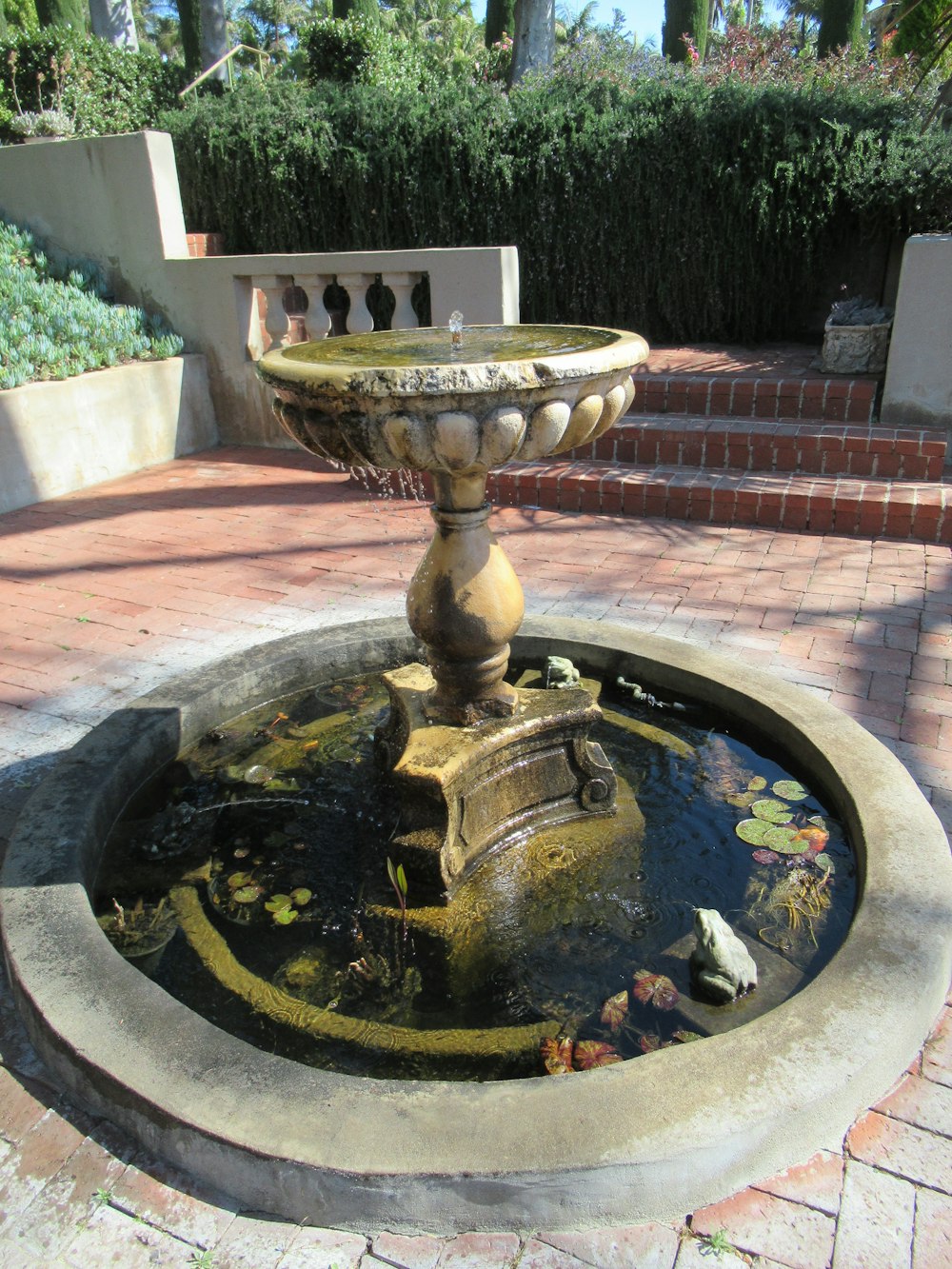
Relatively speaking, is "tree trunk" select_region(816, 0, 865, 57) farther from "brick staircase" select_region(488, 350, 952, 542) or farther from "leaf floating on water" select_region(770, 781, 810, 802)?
"leaf floating on water" select_region(770, 781, 810, 802)

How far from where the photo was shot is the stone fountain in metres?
1.66

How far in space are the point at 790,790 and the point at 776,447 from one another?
11.7ft

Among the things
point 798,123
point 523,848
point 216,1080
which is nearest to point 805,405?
point 798,123

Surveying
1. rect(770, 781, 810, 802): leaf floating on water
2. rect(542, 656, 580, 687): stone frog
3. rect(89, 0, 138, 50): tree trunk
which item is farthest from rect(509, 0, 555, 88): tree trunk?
rect(770, 781, 810, 802): leaf floating on water

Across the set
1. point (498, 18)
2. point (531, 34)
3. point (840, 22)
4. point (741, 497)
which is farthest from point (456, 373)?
point (840, 22)

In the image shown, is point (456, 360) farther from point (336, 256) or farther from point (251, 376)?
point (251, 376)

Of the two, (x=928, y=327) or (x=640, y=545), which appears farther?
(x=928, y=327)

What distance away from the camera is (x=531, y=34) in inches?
482

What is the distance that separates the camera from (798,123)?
7.27 m

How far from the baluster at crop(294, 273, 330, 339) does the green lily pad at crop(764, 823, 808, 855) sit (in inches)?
210

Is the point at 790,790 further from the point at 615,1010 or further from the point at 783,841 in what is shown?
the point at 615,1010

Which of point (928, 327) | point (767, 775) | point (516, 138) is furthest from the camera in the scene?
point (516, 138)

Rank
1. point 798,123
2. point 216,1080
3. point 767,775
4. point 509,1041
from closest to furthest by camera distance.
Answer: point 216,1080 → point 509,1041 → point 767,775 → point 798,123

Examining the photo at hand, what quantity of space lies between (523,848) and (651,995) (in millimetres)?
705
